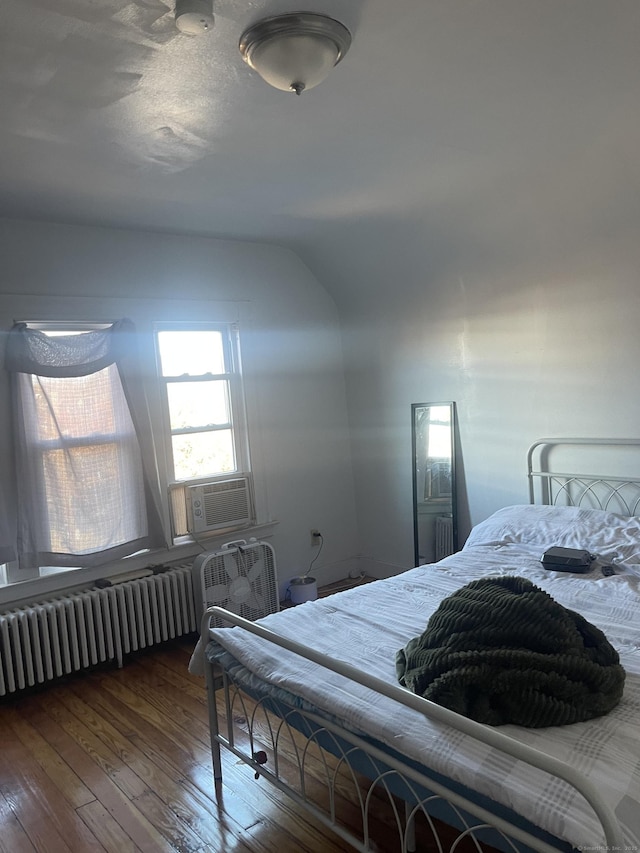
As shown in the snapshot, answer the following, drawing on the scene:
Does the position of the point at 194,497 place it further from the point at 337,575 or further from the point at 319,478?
the point at 337,575

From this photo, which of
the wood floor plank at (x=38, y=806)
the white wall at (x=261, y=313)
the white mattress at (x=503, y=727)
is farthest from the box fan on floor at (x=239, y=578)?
the white mattress at (x=503, y=727)

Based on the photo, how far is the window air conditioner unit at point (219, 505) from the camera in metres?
3.90

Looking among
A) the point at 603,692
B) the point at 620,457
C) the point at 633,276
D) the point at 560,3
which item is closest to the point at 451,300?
the point at 633,276

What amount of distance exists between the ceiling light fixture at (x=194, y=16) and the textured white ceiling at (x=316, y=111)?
51 mm

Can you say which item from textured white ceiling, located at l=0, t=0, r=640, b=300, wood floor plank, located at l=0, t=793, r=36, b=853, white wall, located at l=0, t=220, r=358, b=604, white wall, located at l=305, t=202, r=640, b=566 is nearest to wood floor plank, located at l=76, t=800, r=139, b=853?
wood floor plank, located at l=0, t=793, r=36, b=853

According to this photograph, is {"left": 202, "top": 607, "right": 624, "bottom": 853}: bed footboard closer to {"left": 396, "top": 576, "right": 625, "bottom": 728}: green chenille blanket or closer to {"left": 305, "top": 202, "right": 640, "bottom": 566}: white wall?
{"left": 396, "top": 576, "right": 625, "bottom": 728}: green chenille blanket

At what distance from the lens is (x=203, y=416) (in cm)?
413

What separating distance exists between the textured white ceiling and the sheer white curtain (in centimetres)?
74

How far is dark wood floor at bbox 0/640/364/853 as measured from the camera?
212 cm

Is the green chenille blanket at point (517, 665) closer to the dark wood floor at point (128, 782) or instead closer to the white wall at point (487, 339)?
the dark wood floor at point (128, 782)

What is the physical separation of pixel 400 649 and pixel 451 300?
8.33 feet

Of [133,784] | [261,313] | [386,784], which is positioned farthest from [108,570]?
[386,784]

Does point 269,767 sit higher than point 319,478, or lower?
lower

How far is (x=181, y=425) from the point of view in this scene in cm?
403
